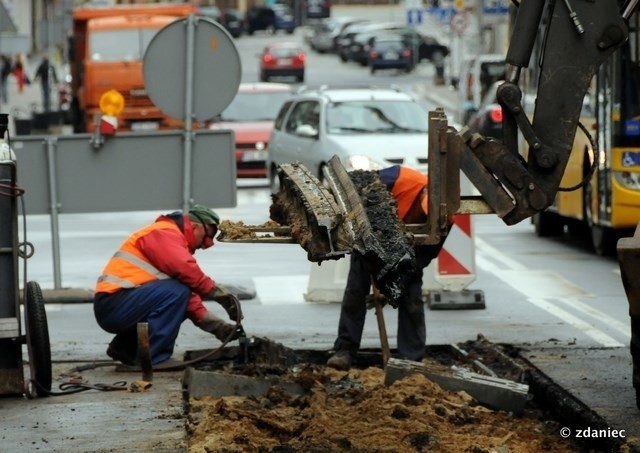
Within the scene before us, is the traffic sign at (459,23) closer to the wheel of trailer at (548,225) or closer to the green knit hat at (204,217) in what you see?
the wheel of trailer at (548,225)

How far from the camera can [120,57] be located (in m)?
35.3

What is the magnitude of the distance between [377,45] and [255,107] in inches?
1611

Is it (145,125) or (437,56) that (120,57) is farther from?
(437,56)

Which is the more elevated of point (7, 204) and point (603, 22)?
point (603, 22)

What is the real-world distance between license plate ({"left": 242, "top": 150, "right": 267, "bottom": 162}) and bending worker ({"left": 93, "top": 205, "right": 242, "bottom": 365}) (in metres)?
18.9

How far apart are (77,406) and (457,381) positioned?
7.57 ft

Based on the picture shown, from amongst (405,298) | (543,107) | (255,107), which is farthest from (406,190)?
(255,107)

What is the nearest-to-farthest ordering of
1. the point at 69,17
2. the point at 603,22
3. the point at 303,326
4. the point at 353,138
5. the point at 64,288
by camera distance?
the point at 603,22, the point at 303,326, the point at 64,288, the point at 353,138, the point at 69,17

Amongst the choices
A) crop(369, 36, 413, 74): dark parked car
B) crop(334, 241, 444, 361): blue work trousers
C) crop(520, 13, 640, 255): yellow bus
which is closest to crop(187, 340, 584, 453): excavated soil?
crop(334, 241, 444, 361): blue work trousers

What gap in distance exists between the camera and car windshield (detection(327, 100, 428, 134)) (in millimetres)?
24531

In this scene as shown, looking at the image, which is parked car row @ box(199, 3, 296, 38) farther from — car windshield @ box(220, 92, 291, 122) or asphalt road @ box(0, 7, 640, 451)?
asphalt road @ box(0, 7, 640, 451)

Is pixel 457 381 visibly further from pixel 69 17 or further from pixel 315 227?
pixel 69 17

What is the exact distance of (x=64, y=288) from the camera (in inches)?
612

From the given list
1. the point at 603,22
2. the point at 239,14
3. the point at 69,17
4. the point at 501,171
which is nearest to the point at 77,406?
the point at 501,171
